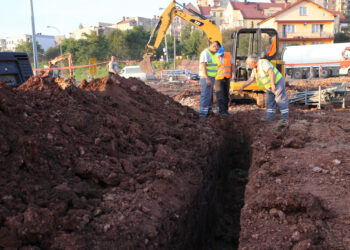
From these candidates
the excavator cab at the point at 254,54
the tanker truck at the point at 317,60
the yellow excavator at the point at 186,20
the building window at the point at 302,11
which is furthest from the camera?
the building window at the point at 302,11

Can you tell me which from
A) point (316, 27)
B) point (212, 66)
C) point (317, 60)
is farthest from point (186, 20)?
point (316, 27)

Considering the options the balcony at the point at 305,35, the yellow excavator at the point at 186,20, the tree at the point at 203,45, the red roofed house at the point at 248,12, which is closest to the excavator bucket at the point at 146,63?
the yellow excavator at the point at 186,20

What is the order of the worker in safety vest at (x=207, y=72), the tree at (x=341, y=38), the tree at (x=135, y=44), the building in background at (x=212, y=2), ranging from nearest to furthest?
the worker in safety vest at (x=207, y=72) < the tree at (x=135, y=44) < the tree at (x=341, y=38) < the building in background at (x=212, y=2)

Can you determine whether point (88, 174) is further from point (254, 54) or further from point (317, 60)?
point (317, 60)

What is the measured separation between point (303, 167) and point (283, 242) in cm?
189

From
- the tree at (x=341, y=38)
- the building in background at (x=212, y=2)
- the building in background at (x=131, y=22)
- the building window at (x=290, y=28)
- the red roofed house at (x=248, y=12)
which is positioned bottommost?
the tree at (x=341, y=38)

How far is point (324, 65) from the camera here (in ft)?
91.4

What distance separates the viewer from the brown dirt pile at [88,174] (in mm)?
2629

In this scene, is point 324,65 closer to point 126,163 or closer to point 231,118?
point 231,118

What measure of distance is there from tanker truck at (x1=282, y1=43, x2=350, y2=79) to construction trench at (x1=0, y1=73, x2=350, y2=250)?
2358cm

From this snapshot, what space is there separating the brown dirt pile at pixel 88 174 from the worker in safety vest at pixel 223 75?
3.22 metres

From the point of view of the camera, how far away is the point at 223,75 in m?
8.49

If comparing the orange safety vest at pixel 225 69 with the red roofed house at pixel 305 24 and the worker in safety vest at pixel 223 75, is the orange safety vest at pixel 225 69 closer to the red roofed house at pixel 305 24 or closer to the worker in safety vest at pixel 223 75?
the worker in safety vest at pixel 223 75

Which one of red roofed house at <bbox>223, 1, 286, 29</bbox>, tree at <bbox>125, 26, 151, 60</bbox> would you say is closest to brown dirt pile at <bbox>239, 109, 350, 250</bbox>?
tree at <bbox>125, 26, 151, 60</bbox>
